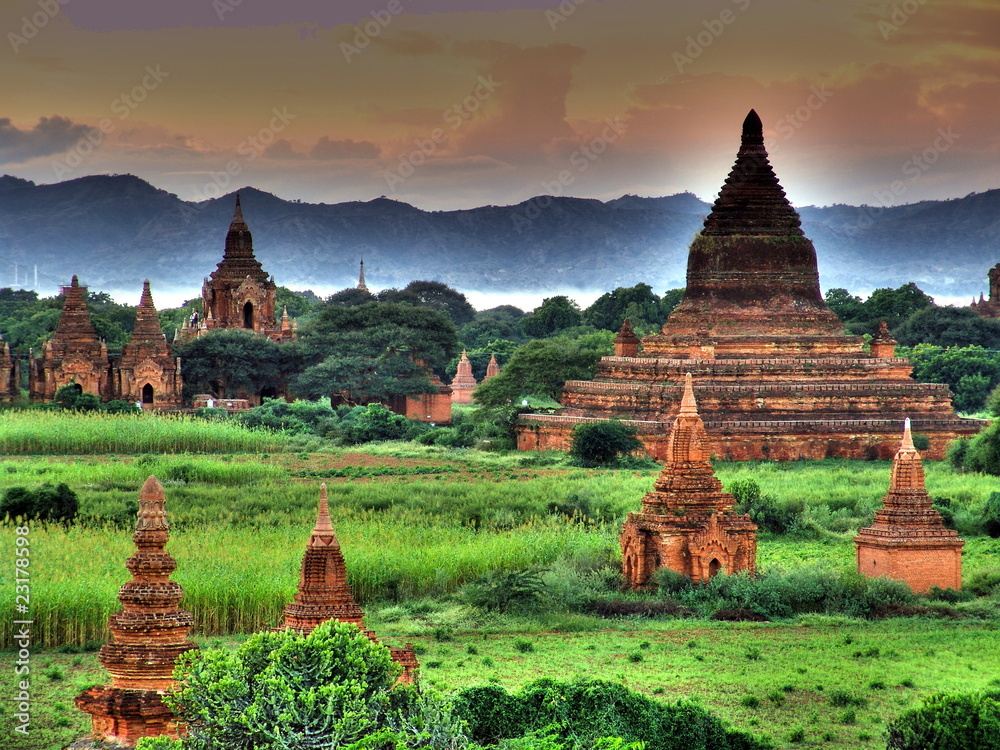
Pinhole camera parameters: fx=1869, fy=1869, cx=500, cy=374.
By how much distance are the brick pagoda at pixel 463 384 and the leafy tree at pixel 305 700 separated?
5593cm

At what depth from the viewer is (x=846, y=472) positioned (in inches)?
1531

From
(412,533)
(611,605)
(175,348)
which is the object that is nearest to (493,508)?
(412,533)

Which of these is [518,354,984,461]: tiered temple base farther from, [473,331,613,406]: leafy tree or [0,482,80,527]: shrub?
[0,482,80,527]: shrub

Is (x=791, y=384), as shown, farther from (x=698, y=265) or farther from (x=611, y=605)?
(x=611, y=605)

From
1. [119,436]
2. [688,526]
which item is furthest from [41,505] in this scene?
[119,436]

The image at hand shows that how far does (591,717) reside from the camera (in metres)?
16.3

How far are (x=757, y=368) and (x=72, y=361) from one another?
68.6 feet

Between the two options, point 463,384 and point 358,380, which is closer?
point 358,380

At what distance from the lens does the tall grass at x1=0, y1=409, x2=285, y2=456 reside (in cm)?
4312

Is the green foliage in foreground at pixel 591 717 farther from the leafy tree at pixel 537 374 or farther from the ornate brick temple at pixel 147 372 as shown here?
the ornate brick temple at pixel 147 372

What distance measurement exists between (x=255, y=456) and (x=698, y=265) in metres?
12.6

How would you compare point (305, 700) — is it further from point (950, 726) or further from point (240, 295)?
point (240, 295)

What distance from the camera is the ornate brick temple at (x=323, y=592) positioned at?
55.0 ft

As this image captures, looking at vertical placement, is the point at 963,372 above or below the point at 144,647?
above
